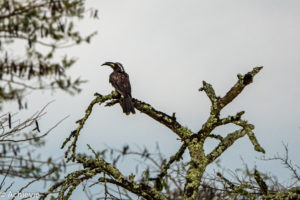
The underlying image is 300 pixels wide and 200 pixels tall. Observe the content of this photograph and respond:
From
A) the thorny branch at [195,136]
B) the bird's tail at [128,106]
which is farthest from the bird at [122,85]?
the thorny branch at [195,136]

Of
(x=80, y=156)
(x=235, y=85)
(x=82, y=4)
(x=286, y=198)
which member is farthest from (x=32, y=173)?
(x=286, y=198)

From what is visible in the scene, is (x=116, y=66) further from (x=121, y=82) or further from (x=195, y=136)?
(x=195, y=136)

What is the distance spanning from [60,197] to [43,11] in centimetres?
598

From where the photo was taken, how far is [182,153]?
514cm

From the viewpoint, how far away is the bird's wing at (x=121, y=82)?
673 centimetres

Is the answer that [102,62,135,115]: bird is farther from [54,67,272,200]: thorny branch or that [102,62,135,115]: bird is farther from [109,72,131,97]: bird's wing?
[54,67,272,200]: thorny branch

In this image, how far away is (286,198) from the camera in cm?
399

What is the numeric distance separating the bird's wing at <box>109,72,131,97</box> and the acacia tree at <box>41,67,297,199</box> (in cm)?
116

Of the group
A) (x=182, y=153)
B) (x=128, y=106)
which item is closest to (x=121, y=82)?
(x=128, y=106)


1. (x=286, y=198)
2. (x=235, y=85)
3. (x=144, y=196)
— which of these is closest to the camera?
(x=286, y=198)

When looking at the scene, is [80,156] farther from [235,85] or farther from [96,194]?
[235,85]

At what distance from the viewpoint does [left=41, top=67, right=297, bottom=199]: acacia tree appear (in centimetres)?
429

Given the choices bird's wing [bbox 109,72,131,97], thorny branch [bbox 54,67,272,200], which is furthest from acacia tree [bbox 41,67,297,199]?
bird's wing [bbox 109,72,131,97]

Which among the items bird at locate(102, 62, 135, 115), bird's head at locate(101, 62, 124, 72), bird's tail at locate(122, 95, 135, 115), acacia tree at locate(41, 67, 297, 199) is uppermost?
bird's head at locate(101, 62, 124, 72)
